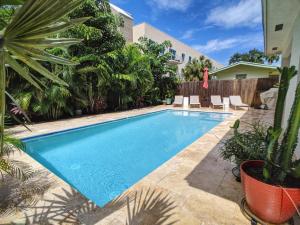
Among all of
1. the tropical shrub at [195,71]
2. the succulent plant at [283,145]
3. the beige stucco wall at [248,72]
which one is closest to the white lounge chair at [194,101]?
the beige stucco wall at [248,72]

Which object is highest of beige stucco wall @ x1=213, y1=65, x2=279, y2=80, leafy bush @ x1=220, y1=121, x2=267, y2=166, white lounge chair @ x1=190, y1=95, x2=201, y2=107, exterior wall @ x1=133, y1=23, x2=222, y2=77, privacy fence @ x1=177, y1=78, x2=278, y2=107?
exterior wall @ x1=133, y1=23, x2=222, y2=77

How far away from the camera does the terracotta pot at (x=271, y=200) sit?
1754 millimetres

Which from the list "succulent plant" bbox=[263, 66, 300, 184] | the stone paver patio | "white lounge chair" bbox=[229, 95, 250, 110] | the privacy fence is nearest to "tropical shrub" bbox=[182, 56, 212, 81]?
the privacy fence

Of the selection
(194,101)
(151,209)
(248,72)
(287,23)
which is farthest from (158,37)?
(151,209)

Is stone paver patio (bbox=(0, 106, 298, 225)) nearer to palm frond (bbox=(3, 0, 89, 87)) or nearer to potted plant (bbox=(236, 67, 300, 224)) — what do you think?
potted plant (bbox=(236, 67, 300, 224))

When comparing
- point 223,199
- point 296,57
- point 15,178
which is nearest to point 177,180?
point 223,199

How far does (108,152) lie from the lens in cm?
545

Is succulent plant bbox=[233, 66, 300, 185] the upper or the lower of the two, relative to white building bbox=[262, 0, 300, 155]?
lower

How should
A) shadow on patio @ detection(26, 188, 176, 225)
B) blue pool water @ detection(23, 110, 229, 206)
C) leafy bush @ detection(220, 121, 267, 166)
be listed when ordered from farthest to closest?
blue pool water @ detection(23, 110, 229, 206) < leafy bush @ detection(220, 121, 267, 166) < shadow on patio @ detection(26, 188, 176, 225)

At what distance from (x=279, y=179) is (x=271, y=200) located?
10.2 inches

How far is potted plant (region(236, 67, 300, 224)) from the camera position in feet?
5.85

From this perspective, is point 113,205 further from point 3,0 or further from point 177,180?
point 3,0

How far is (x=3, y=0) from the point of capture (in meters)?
1.15

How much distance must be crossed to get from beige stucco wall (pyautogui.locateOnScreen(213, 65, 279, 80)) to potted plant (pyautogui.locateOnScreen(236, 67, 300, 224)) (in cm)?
Answer: 1782
